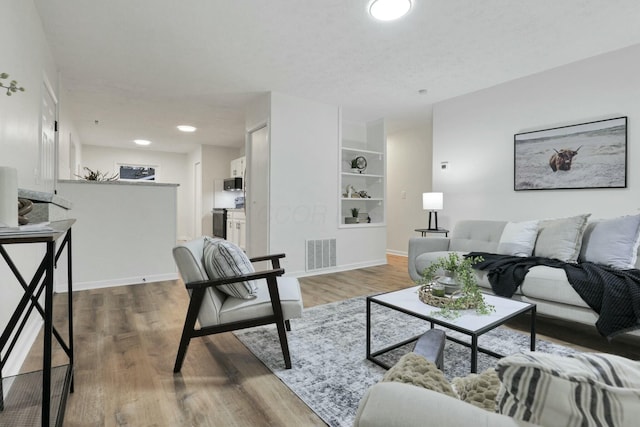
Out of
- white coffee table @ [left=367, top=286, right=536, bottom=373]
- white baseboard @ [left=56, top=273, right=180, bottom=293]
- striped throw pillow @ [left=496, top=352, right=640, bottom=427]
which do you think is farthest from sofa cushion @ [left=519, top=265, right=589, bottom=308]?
white baseboard @ [left=56, top=273, right=180, bottom=293]

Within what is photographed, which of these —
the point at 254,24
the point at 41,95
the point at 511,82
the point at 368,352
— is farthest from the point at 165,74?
the point at 511,82

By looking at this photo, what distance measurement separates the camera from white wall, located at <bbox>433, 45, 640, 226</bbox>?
3.08 metres

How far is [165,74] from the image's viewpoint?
3.70m

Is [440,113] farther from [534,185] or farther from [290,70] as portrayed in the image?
[290,70]

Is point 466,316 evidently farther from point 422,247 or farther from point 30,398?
point 30,398

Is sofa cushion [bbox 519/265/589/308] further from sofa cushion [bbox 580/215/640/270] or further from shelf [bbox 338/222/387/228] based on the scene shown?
shelf [bbox 338/222/387/228]

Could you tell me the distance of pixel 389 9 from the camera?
96.2 inches

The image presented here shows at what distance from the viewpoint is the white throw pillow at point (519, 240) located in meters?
3.02

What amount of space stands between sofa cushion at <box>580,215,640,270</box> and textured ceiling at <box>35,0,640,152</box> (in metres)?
1.65

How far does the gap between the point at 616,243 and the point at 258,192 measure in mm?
3793

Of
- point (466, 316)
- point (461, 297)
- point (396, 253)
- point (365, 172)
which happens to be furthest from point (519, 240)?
point (396, 253)

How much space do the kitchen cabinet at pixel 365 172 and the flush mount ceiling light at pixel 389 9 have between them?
9.11 ft

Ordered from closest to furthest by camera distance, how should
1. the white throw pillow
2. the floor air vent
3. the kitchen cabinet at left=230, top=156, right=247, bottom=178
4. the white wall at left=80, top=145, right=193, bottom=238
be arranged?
the white throw pillow, the floor air vent, the kitchen cabinet at left=230, top=156, right=247, bottom=178, the white wall at left=80, top=145, right=193, bottom=238

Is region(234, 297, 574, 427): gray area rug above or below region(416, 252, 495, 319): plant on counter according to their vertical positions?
below
